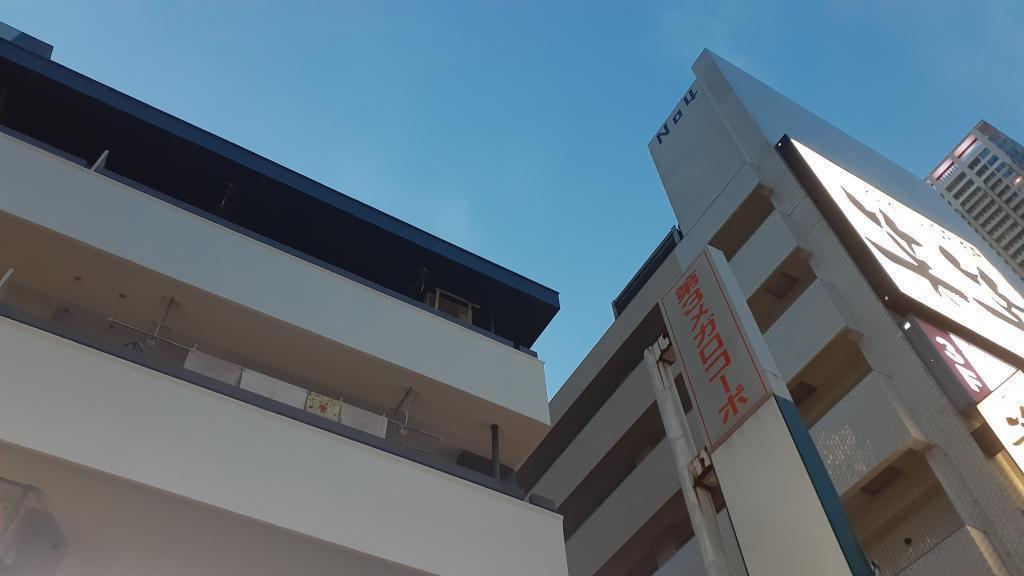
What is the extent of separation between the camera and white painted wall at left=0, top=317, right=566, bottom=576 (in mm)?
6676

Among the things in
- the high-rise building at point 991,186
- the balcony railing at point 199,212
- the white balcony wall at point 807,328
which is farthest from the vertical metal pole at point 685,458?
the high-rise building at point 991,186

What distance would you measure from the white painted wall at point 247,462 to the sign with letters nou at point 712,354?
4.00 m

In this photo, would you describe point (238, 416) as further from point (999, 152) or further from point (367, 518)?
point (999, 152)

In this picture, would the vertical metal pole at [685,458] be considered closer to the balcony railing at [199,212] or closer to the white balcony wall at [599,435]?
the balcony railing at [199,212]

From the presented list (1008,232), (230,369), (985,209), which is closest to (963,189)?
(985,209)

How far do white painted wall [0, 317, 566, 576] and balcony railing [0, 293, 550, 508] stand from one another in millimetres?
121

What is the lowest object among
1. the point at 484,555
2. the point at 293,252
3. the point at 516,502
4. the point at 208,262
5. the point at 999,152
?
the point at 484,555

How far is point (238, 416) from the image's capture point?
24.9 ft

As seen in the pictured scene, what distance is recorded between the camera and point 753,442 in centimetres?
401

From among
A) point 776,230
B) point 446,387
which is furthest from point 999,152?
point 446,387

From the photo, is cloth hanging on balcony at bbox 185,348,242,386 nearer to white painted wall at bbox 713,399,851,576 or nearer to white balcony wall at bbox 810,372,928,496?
white painted wall at bbox 713,399,851,576

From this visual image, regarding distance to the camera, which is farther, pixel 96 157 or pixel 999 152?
pixel 999 152

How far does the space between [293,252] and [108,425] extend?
13.5 ft

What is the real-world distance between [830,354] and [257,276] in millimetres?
8812
